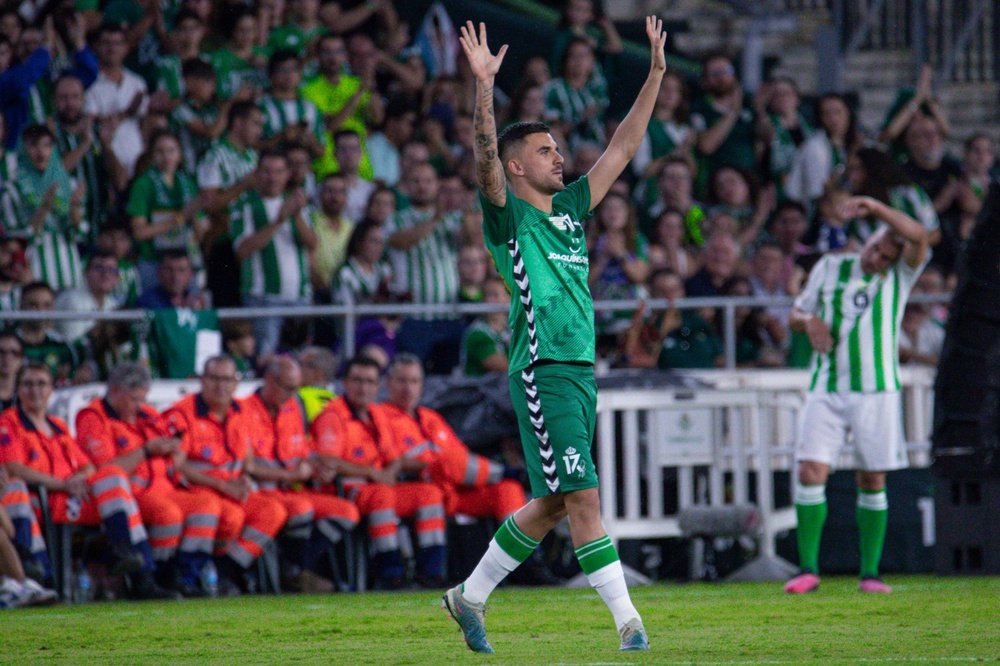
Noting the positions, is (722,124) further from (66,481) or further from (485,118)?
(485,118)

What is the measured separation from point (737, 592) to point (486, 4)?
34.2ft

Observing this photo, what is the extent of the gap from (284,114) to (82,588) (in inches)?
204

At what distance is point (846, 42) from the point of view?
21.3 meters

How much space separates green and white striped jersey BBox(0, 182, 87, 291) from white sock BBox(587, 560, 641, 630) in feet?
24.4

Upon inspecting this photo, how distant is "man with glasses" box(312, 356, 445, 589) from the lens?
13070 millimetres

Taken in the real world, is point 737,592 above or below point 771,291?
below

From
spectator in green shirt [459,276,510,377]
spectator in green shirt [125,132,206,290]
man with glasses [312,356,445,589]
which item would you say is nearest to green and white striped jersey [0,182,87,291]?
spectator in green shirt [125,132,206,290]

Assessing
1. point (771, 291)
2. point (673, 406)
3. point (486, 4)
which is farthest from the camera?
point (486, 4)

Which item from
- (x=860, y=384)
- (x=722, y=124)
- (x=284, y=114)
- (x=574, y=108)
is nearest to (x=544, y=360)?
(x=860, y=384)

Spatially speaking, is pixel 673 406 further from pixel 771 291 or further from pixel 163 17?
pixel 163 17

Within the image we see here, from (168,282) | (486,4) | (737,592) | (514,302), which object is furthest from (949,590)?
(486,4)

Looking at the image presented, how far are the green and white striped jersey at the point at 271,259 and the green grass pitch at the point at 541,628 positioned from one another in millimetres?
2962

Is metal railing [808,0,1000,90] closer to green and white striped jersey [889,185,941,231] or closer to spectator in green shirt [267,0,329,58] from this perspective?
green and white striped jersey [889,185,941,231]

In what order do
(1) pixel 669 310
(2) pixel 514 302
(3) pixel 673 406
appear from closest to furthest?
(2) pixel 514 302 < (3) pixel 673 406 < (1) pixel 669 310
